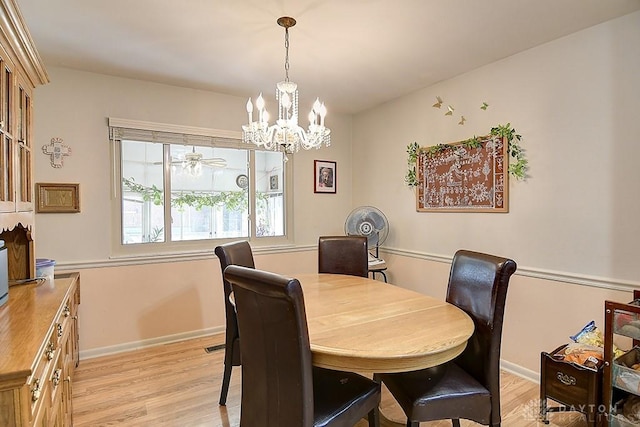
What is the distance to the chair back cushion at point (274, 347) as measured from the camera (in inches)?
45.9

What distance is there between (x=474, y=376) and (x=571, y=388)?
777 millimetres

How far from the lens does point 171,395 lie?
2344 millimetres

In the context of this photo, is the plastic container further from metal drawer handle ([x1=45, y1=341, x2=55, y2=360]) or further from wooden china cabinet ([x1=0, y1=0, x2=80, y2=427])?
metal drawer handle ([x1=45, y1=341, x2=55, y2=360])

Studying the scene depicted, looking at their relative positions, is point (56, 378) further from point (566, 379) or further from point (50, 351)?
point (566, 379)

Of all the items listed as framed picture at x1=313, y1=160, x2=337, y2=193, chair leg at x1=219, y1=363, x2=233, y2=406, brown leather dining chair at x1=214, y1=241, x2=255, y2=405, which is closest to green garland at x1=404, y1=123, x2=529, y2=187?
framed picture at x1=313, y1=160, x2=337, y2=193

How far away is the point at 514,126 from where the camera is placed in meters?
2.61

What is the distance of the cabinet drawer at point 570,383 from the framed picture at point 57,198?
3516 mm

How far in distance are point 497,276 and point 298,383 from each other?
3.26ft

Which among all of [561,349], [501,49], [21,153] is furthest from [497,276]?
[21,153]

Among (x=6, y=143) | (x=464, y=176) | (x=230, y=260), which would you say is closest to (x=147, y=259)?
(x=230, y=260)

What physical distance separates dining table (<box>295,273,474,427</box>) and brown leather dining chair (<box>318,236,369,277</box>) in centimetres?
58

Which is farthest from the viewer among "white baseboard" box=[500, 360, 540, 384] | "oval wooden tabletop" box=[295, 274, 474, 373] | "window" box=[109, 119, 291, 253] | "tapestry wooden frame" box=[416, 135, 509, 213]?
"window" box=[109, 119, 291, 253]

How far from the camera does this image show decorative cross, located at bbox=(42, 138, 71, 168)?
277 cm

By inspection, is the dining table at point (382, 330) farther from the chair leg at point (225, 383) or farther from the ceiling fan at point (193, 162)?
the ceiling fan at point (193, 162)
